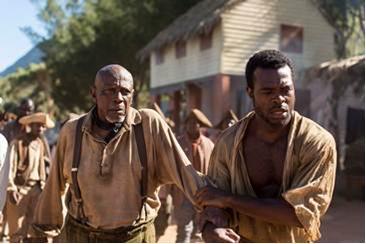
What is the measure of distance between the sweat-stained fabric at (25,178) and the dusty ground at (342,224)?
6.36 ft

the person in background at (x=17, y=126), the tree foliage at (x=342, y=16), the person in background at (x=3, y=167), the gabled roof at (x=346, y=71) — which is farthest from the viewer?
the tree foliage at (x=342, y=16)

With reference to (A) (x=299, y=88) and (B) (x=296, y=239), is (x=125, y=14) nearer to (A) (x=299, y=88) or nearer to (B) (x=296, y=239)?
(A) (x=299, y=88)

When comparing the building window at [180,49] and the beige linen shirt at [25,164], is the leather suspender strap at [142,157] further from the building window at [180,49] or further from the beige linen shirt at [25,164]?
the building window at [180,49]

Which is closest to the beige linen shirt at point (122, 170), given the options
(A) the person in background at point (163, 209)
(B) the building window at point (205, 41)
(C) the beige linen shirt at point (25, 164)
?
(C) the beige linen shirt at point (25, 164)

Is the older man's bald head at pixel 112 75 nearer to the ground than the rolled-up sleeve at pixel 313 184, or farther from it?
farther from it

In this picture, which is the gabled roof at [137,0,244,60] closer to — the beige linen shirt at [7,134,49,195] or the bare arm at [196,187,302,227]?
the beige linen shirt at [7,134,49,195]

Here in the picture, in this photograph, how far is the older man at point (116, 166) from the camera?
2.82m

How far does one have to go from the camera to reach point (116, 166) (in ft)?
9.37

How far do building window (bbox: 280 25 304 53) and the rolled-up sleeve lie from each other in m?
15.2

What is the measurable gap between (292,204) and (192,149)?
4.83 m

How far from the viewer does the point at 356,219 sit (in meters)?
9.70

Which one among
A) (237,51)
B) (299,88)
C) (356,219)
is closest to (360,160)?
(356,219)

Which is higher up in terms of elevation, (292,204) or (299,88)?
(299,88)

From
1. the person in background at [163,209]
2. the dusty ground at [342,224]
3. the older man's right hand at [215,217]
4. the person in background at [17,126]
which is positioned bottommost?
the dusty ground at [342,224]
